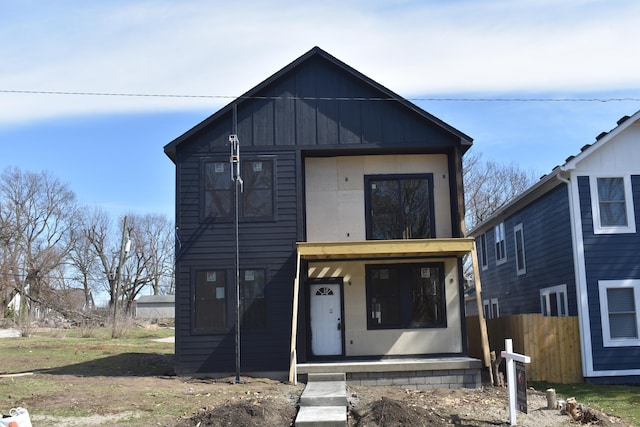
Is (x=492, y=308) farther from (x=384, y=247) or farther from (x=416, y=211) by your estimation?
(x=384, y=247)

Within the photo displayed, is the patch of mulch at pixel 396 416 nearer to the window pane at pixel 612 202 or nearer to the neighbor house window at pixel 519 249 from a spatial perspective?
the window pane at pixel 612 202

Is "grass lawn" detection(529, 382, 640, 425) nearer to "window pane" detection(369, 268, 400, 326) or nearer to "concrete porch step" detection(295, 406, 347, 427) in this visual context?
"window pane" detection(369, 268, 400, 326)

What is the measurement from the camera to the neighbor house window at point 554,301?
17703 mm

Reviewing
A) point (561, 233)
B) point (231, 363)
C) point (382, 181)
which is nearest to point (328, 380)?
point (231, 363)

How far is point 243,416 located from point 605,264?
10.7 m

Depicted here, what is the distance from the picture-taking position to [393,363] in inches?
591

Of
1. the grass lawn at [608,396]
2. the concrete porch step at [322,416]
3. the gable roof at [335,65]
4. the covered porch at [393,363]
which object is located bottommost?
the grass lawn at [608,396]

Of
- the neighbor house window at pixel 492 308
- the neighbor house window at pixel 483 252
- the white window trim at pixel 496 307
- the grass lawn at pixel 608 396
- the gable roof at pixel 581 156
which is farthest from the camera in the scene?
the neighbor house window at pixel 483 252

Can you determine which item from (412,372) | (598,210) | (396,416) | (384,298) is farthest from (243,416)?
(598,210)

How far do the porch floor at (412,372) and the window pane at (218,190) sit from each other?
4445mm

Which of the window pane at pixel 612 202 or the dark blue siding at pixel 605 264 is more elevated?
the window pane at pixel 612 202

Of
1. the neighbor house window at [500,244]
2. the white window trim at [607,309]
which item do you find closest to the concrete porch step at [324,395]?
the white window trim at [607,309]

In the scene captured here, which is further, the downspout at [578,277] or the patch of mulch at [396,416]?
the downspout at [578,277]

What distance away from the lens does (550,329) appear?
16.5 meters
